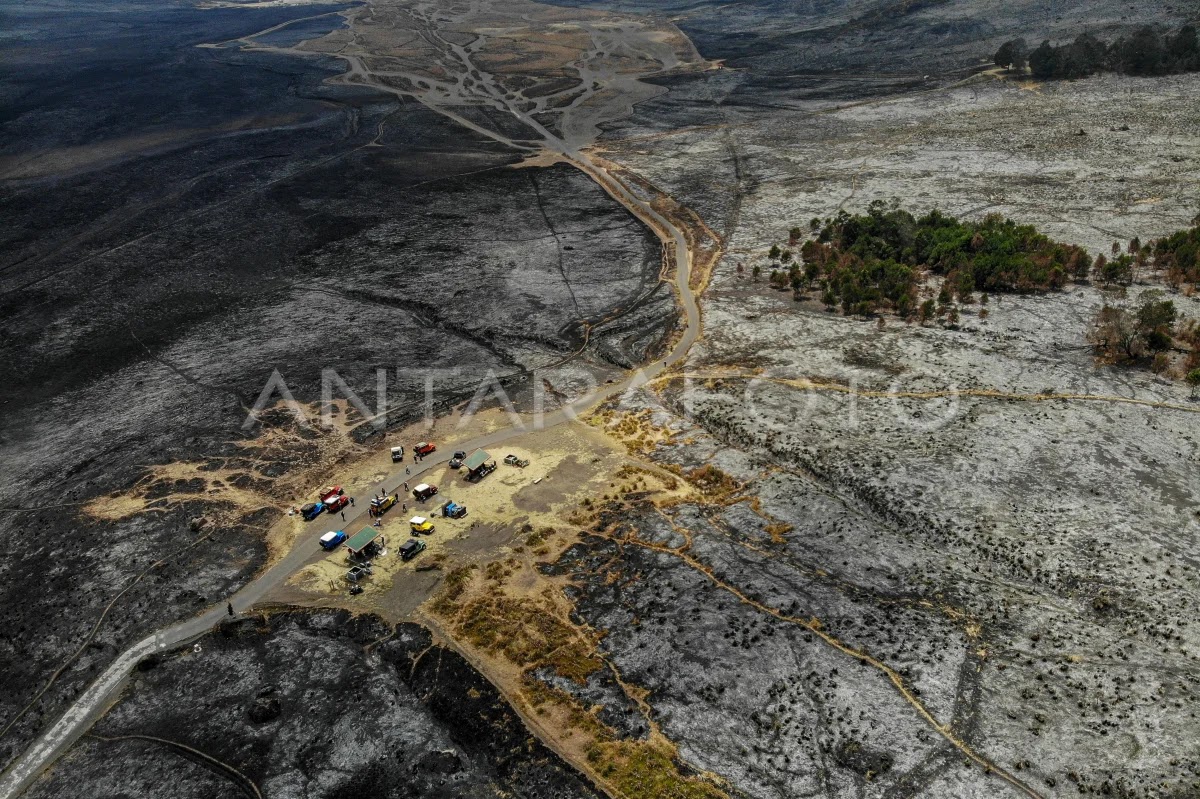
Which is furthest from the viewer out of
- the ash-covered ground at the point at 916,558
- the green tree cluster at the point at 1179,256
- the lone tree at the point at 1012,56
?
the lone tree at the point at 1012,56

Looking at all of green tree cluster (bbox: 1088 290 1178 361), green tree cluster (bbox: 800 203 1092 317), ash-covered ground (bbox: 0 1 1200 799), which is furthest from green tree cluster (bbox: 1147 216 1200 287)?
green tree cluster (bbox: 1088 290 1178 361)

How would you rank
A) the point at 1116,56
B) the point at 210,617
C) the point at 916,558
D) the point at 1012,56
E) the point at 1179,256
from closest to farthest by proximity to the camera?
the point at 210,617 < the point at 916,558 < the point at 1179,256 < the point at 1116,56 < the point at 1012,56

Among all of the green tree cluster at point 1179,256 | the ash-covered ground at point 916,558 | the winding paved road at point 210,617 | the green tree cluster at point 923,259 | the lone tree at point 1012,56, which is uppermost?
the lone tree at point 1012,56

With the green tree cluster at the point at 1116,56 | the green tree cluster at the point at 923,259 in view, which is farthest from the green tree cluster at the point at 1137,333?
the green tree cluster at the point at 1116,56

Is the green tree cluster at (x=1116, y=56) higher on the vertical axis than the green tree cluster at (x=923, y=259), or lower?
higher

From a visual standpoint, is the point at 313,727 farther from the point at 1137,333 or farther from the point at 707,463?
the point at 1137,333

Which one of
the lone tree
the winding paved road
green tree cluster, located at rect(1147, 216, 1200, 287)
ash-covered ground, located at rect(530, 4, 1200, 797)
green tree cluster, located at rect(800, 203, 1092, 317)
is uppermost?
the lone tree

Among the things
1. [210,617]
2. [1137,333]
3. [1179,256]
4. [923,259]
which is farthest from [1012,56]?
[210,617]

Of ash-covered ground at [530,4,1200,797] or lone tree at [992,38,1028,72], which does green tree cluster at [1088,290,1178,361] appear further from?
lone tree at [992,38,1028,72]

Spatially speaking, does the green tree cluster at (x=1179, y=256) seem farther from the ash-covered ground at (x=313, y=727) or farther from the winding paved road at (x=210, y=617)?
the ash-covered ground at (x=313, y=727)

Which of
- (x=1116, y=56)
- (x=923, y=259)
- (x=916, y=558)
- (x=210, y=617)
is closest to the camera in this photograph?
(x=210, y=617)

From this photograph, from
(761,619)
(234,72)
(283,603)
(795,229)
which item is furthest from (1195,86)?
(234,72)

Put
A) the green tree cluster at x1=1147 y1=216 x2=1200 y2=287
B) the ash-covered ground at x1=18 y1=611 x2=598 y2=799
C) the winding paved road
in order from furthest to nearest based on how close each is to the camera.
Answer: the green tree cluster at x1=1147 y1=216 x2=1200 y2=287 → the winding paved road → the ash-covered ground at x1=18 y1=611 x2=598 y2=799
